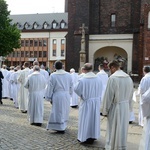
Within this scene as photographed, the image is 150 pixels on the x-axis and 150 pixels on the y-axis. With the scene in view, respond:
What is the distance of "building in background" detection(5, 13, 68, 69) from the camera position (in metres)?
74.5

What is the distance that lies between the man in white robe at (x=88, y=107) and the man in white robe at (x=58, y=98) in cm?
110

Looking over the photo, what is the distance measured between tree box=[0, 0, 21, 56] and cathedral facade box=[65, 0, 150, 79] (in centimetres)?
897

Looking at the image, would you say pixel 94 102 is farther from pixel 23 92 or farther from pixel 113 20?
pixel 113 20

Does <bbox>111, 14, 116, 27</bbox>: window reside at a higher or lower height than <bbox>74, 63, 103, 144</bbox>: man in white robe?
higher

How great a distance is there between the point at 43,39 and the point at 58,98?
6700cm

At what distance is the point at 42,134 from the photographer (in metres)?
8.97

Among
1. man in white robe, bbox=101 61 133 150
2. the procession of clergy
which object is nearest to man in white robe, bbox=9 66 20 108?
the procession of clergy

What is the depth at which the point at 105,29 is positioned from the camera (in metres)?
37.1

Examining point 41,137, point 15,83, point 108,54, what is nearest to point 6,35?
point 108,54

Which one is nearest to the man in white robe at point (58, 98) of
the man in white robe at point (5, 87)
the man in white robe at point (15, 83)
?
the man in white robe at point (15, 83)

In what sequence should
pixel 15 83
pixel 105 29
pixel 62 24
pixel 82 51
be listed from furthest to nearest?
pixel 62 24, pixel 105 29, pixel 82 51, pixel 15 83

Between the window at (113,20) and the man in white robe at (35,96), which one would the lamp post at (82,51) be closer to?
the window at (113,20)

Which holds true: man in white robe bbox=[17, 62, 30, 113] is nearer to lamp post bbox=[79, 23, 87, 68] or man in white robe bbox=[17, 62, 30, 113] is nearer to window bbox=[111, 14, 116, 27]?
lamp post bbox=[79, 23, 87, 68]

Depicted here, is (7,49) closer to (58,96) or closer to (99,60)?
(99,60)
